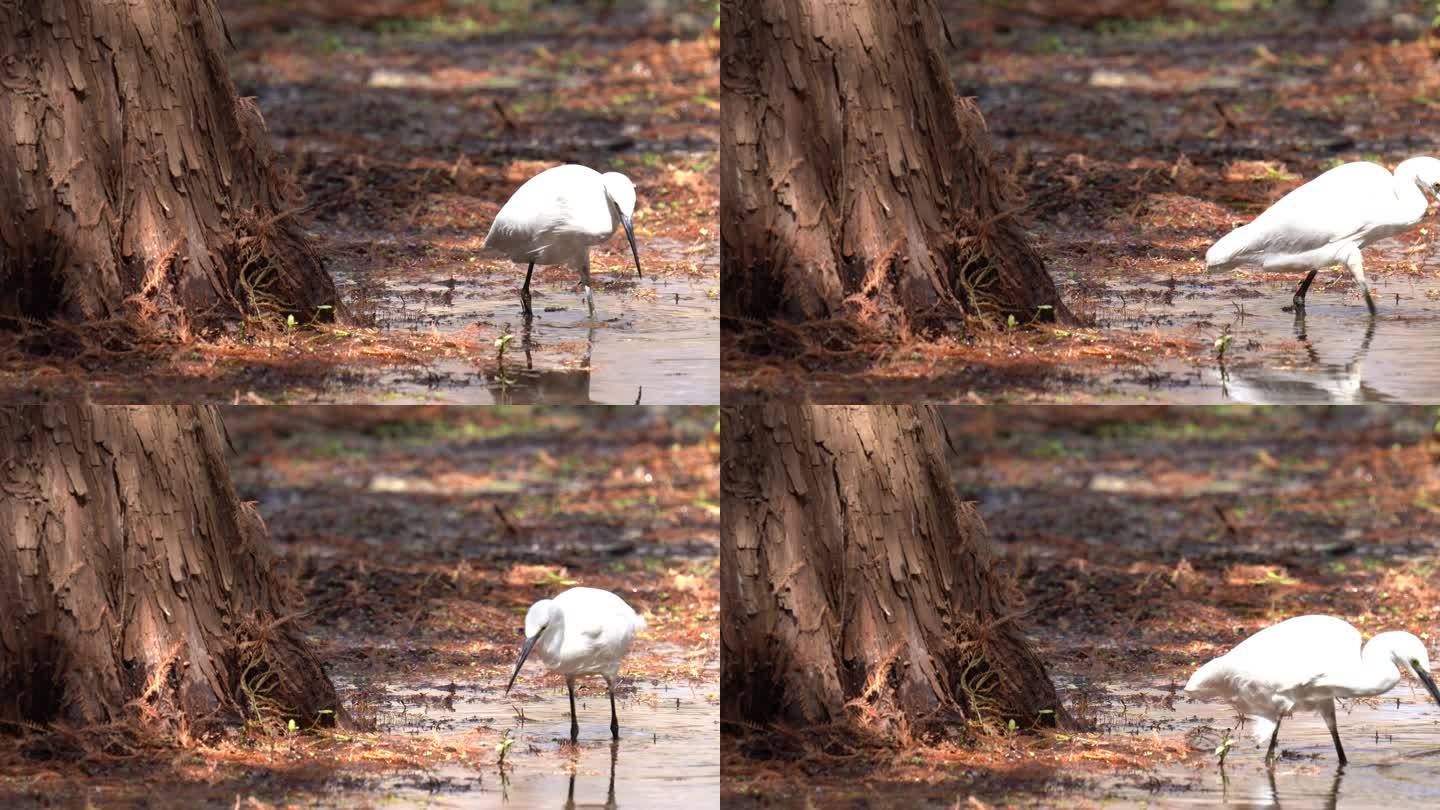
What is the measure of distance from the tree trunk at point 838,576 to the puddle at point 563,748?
479 millimetres

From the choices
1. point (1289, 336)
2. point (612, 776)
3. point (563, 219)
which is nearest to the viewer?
point (612, 776)

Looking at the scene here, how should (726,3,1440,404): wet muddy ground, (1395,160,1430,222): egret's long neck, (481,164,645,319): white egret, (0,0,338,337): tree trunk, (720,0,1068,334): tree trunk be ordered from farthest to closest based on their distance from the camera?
(481,164,645,319): white egret, (1395,160,1430,222): egret's long neck, (0,0,338,337): tree trunk, (720,0,1068,334): tree trunk, (726,3,1440,404): wet muddy ground

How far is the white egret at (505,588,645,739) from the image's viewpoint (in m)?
9.60

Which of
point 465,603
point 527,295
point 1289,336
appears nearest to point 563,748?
point 527,295

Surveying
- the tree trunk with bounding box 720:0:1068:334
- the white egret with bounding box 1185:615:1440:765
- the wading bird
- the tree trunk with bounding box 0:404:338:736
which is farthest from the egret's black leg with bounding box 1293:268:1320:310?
the tree trunk with bounding box 0:404:338:736

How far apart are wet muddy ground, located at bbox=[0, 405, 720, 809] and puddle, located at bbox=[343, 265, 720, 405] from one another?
1.43 metres

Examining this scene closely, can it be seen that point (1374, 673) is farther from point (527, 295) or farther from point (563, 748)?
point (527, 295)

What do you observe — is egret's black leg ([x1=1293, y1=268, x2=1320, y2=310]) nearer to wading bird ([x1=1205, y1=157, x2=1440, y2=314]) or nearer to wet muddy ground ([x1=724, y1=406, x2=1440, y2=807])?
wading bird ([x1=1205, y1=157, x2=1440, y2=314])

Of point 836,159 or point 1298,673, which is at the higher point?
point 836,159

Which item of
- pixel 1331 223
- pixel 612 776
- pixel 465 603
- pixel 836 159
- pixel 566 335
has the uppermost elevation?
pixel 836 159

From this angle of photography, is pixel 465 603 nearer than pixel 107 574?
No

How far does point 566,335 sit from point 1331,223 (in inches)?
129

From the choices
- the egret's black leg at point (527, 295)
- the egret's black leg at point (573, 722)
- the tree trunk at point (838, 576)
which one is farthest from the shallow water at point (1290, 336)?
the egret's black leg at point (573, 722)

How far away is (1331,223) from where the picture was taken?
958 cm
